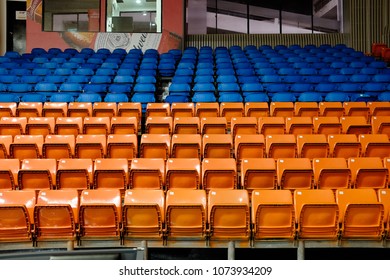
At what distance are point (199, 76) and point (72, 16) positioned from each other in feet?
17.1

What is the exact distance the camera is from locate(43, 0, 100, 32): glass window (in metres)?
11.8

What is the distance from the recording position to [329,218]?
12.4 feet

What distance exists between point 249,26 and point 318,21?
6.14 feet

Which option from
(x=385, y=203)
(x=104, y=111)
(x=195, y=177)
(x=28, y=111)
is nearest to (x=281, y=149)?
(x=195, y=177)

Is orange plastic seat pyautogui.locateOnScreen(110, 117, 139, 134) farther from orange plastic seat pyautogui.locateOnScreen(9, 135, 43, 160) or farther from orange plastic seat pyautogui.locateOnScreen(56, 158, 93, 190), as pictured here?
orange plastic seat pyautogui.locateOnScreen(56, 158, 93, 190)

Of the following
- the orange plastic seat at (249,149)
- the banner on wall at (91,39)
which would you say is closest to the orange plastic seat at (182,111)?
the orange plastic seat at (249,149)

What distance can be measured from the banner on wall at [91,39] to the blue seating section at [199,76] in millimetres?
1118

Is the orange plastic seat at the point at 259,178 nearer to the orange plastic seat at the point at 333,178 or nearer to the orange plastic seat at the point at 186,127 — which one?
the orange plastic seat at the point at 333,178

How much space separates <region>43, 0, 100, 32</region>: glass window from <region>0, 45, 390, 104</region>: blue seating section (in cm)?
149

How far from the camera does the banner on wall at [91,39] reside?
38.1ft

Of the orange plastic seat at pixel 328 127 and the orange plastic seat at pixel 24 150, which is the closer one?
the orange plastic seat at pixel 24 150

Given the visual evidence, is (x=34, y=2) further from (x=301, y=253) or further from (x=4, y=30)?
(x=301, y=253)

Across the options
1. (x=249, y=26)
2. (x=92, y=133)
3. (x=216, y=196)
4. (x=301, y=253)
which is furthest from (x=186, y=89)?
(x=249, y=26)

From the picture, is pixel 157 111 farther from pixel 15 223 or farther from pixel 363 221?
pixel 363 221
